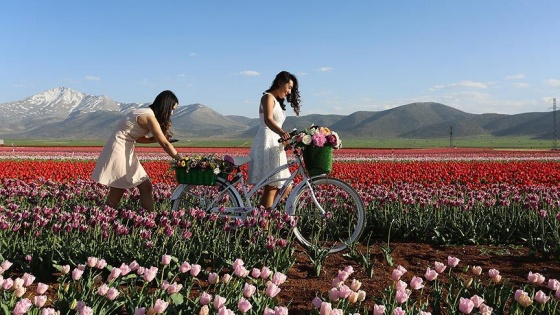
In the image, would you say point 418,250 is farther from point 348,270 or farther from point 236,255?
point 348,270

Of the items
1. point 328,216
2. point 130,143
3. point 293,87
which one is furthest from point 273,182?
point 130,143

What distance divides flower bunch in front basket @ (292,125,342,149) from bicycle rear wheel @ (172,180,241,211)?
1.12 meters

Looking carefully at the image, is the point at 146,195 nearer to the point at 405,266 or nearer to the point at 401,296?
the point at 405,266

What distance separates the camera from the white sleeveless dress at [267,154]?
648 centimetres

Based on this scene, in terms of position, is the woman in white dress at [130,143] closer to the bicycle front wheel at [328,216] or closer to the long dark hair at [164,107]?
the long dark hair at [164,107]

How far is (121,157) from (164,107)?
34.5 inches

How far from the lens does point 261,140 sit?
6.55 meters

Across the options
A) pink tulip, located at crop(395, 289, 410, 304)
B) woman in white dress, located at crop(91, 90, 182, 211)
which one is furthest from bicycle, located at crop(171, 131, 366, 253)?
pink tulip, located at crop(395, 289, 410, 304)

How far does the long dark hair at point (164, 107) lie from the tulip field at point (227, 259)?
1.21 metres

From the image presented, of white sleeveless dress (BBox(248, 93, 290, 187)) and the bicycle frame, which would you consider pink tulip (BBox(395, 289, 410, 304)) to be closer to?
the bicycle frame

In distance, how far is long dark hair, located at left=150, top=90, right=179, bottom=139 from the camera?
6.55 m

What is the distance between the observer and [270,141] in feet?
21.5

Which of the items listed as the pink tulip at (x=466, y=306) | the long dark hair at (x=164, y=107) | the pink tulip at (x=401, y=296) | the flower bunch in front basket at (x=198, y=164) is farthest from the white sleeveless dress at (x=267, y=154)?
the pink tulip at (x=466, y=306)

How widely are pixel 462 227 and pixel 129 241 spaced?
4.14m
